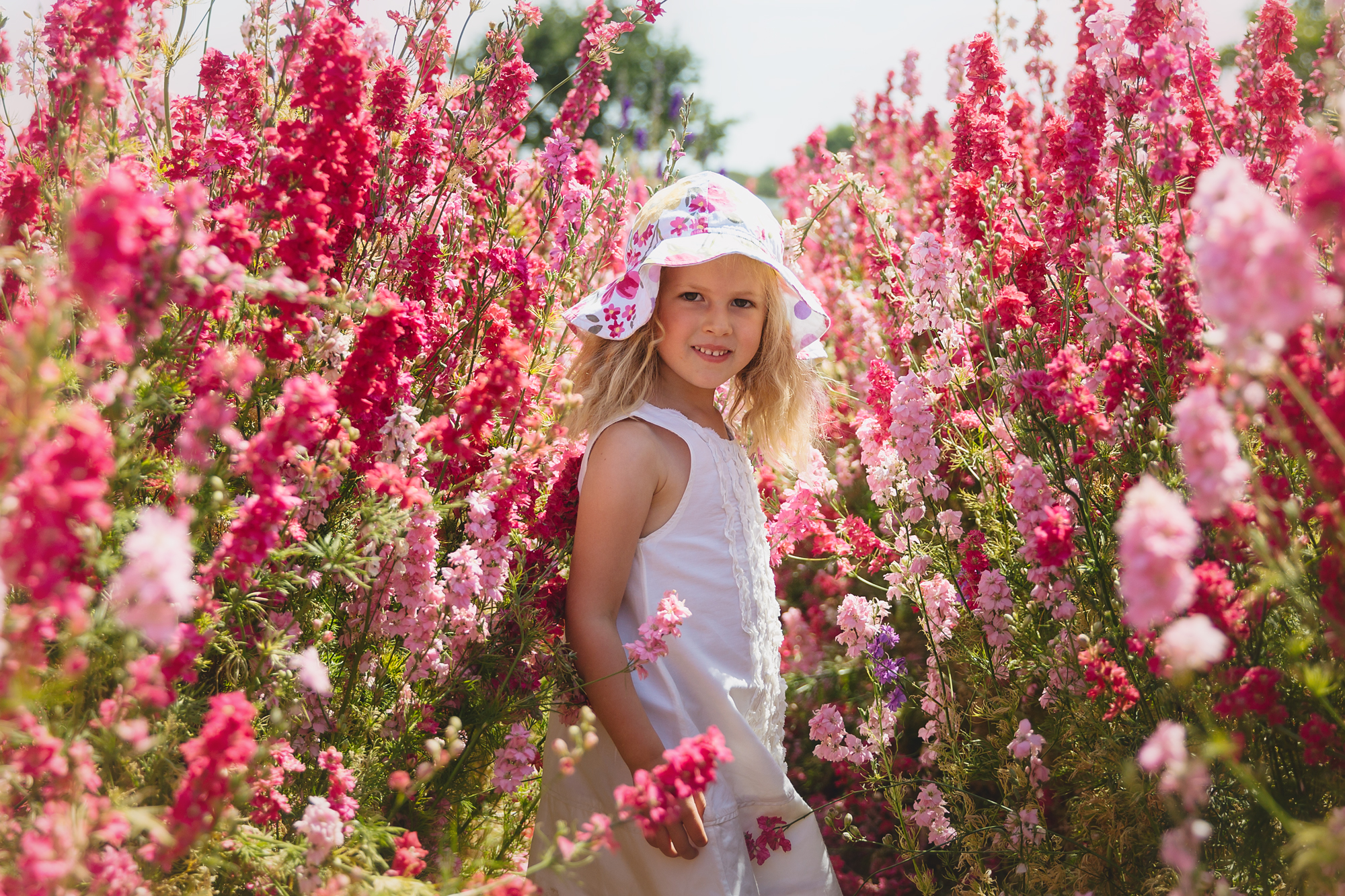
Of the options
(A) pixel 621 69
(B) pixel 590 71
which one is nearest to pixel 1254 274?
(B) pixel 590 71

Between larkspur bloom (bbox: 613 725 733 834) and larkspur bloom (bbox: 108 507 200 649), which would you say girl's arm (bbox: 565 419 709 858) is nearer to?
larkspur bloom (bbox: 613 725 733 834)

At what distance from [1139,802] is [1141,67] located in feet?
4.85

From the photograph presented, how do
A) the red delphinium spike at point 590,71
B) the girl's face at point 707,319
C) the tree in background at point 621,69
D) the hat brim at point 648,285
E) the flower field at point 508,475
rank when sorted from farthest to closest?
the tree in background at point 621,69 < the red delphinium spike at point 590,71 < the girl's face at point 707,319 < the hat brim at point 648,285 < the flower field at point 508,475

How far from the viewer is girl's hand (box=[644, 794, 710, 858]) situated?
183 centimetres

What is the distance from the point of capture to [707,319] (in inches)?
88.2

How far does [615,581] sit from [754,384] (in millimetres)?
957

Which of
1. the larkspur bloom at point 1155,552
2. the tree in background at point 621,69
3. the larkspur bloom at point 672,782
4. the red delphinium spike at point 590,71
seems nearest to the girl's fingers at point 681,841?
the larkspur bloom at point 672,782

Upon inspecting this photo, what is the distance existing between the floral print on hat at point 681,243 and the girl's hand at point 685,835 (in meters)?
1.09

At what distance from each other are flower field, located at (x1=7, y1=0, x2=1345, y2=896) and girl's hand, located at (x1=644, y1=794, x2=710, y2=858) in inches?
11.4

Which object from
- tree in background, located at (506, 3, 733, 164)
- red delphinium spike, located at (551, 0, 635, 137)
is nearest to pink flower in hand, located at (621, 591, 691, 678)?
red delphinium spike, located at (551, 0, 635, 137)

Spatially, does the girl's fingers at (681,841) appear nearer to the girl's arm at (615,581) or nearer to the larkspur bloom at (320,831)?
the girl's arm at (615,581)

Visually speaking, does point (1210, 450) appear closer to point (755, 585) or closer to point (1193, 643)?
point (1193, 643)

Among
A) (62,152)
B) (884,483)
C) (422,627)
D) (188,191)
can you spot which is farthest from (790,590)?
(188,191)

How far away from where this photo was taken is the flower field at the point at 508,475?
36.2 inches
